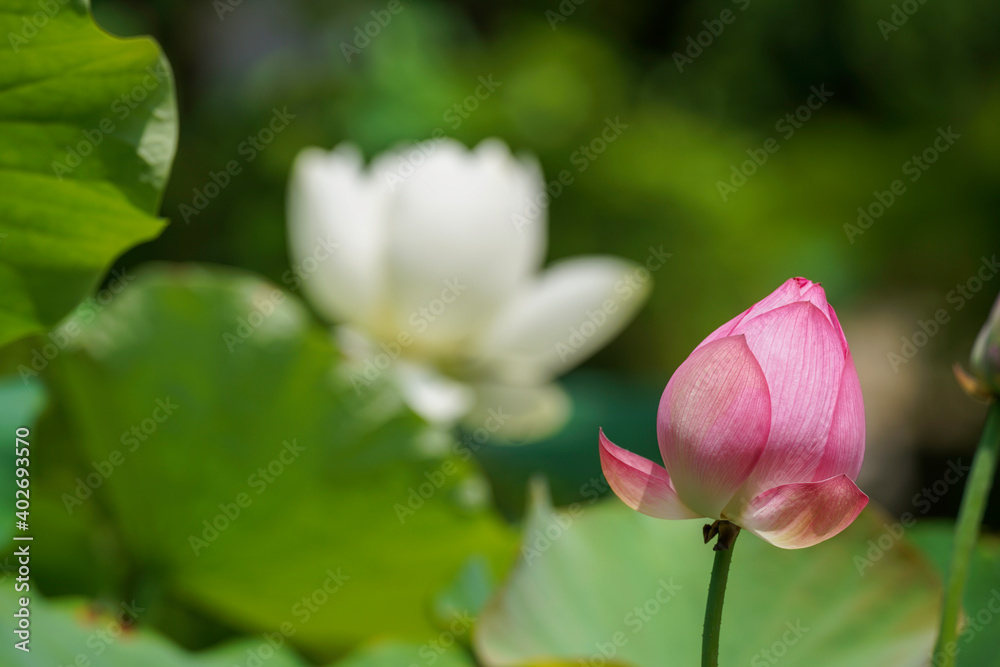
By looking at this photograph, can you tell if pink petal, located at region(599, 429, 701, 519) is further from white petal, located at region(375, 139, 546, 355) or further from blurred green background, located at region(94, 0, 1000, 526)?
blurred green background, located at region(94, 0, 1000, 526)

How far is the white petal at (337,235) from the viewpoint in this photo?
0.64 m

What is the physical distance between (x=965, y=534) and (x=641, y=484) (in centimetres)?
10

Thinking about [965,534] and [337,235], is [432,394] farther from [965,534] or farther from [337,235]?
[965,534]

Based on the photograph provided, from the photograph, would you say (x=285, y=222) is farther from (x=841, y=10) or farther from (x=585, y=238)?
(x=841, y=10)

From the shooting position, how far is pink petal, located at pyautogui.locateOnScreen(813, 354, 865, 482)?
181 millimetres

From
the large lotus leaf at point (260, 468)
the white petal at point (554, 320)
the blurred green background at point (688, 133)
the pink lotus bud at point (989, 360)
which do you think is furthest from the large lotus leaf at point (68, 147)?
the blurred green background at point (688, 133)

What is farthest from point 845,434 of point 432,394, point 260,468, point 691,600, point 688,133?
point 688,133

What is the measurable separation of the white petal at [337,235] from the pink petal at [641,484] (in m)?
0.47

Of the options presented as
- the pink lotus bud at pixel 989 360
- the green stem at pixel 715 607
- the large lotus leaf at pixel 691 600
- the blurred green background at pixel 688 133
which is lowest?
the blurred green background at pixel 688 133

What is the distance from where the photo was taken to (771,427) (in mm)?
182

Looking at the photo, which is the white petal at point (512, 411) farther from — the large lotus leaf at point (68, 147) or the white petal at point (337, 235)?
the large lotus leaf at point (68, 147)

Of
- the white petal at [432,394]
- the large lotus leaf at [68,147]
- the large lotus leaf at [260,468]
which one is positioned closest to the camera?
the large lotus leaf at [68,147]

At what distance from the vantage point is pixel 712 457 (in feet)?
0.60

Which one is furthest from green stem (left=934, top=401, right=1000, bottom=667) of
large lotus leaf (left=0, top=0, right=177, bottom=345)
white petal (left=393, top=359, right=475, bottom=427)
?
white petal (left=393, top=359, right=475, bottom=427)
